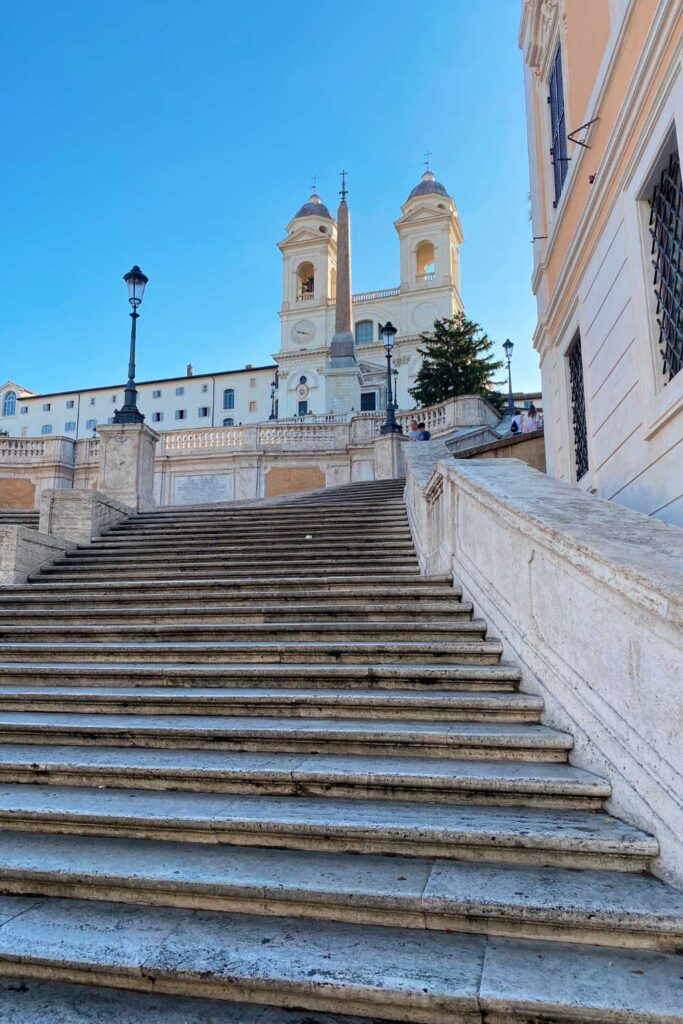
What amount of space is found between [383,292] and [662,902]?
7111 centimetres

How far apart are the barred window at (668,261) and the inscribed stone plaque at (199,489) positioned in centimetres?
1757

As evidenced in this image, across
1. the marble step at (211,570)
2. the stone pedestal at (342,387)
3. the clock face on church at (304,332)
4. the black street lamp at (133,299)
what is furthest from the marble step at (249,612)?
the clock face on church at (304,332)

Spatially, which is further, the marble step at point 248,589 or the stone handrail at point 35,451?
the stone handrail at point 35,451

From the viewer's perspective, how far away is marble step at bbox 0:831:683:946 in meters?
2.23

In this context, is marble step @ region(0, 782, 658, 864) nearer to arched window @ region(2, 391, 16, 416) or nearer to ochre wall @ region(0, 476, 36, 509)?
ochre wall @ region(0, 476, 36, 509)

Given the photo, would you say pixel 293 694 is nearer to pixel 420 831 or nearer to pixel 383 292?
pixel 420 831

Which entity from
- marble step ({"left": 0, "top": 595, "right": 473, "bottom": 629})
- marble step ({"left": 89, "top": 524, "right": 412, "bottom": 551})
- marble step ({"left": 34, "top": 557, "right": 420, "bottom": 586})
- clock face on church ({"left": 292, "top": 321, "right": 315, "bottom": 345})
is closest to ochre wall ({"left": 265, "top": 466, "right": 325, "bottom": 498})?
marble step ({"left": 89, "top": 524, "right": 412, "bottom": 551})

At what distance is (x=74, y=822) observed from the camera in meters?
3.18

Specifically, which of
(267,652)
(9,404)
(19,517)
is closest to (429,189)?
(9,404)

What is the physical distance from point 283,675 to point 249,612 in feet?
5.16

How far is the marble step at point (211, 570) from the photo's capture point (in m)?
7.43

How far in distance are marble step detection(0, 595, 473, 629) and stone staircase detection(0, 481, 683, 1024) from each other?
11 cm

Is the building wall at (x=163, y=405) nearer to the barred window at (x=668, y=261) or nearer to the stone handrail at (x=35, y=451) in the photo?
the stone handrail at (x=35, y=451)

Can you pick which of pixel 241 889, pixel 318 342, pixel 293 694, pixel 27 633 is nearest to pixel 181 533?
pixel 27 633
